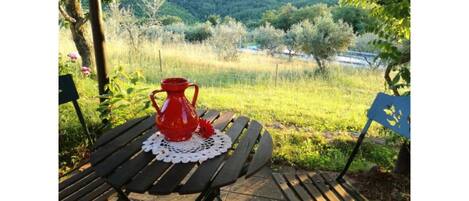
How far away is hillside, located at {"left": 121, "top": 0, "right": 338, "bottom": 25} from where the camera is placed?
25.7 ft

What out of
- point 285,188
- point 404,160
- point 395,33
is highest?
point 395,33

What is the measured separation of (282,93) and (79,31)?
2.70 m

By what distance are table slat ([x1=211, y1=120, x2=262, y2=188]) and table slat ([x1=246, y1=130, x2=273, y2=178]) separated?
0.11ft

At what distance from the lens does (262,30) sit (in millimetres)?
7387

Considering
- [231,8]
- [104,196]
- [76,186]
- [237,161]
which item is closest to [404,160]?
[237,161]

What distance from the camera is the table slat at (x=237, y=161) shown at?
1277 millimetres

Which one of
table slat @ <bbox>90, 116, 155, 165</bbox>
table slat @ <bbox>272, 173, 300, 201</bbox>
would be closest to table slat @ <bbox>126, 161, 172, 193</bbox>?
table slat @ <bbox>90, 116, 155, 165</bbox>

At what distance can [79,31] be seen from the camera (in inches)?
169

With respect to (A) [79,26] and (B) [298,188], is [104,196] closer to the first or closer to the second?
(B) [298,188]

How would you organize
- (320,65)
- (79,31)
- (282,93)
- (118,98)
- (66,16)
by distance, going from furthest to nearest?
(320,65)
(282,93)
(79,31)
(66,16)
(118,98)

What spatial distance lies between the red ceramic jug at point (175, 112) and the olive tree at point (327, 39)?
4.80 metres
